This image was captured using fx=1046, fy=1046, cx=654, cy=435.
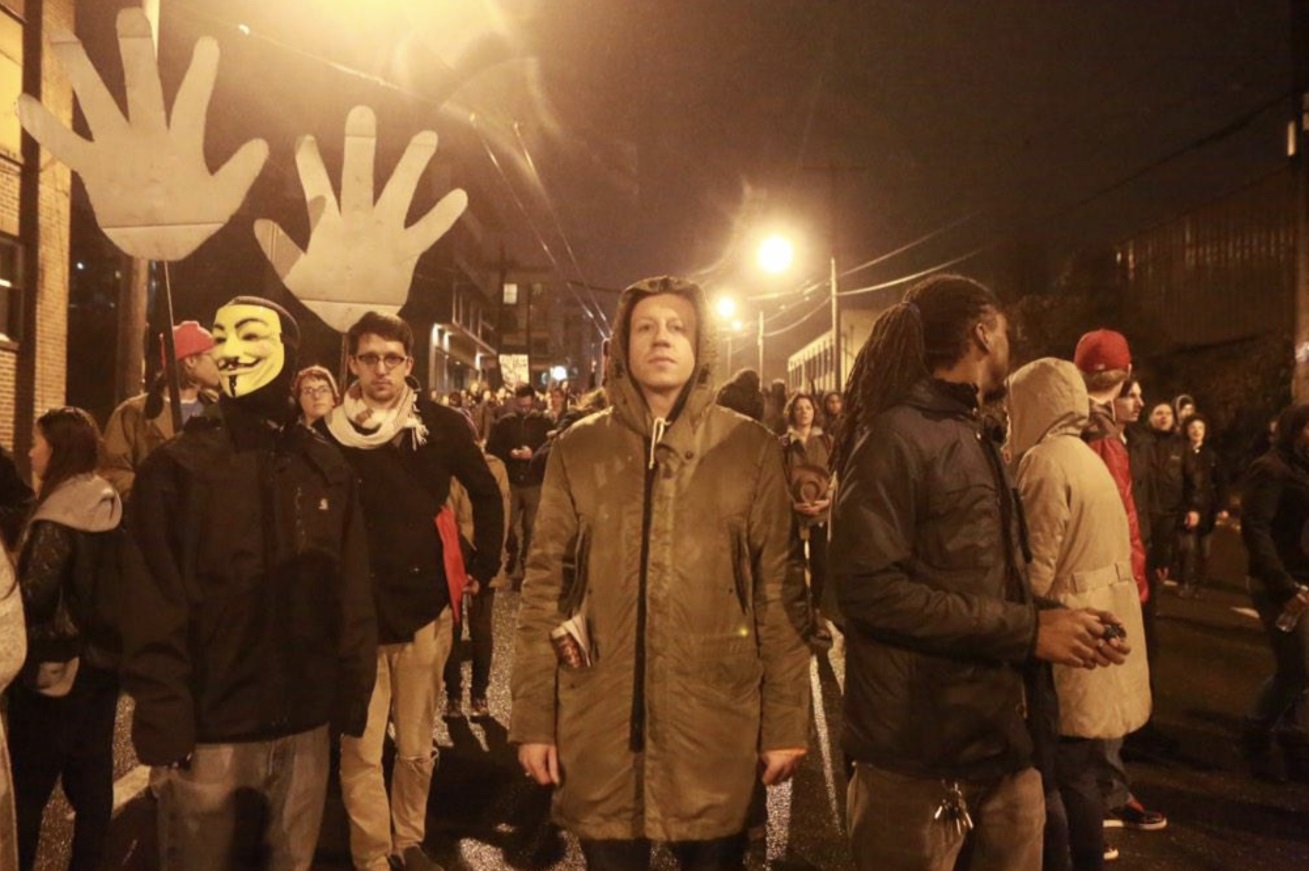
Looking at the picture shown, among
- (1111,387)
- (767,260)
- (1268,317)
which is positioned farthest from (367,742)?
(1268,317)

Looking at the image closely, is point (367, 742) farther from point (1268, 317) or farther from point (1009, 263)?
point (1009, 263)

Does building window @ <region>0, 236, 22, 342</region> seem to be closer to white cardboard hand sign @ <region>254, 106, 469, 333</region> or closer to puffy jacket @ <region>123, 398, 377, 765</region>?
white cardboard hand sign @ <region>254, 106, 469, 333</region>

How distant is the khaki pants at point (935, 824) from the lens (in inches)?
102

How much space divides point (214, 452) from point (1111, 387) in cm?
395

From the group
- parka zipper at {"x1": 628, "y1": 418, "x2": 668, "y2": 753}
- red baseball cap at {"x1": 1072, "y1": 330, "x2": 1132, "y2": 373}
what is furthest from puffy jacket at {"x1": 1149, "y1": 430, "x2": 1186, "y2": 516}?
parka zipper at {"x1": 628, "y1": 418, "x2": 668, "y2": 753}

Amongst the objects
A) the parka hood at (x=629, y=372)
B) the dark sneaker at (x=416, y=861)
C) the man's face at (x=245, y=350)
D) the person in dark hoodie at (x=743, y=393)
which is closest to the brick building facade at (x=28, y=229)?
the person in dark hoodie at (x=743, y=393)

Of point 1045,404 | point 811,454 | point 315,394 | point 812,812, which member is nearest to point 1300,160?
point 811,454

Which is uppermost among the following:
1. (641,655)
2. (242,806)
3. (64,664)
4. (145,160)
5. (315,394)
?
(145,160)

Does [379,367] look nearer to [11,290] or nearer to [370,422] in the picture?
[370,422]

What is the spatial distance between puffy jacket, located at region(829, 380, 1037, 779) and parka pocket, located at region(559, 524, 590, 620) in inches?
25.3

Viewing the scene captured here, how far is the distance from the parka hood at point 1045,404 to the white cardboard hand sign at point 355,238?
2463 mm

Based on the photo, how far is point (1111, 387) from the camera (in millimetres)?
4949

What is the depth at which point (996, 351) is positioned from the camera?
9.20ft

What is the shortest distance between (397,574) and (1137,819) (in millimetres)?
3791
